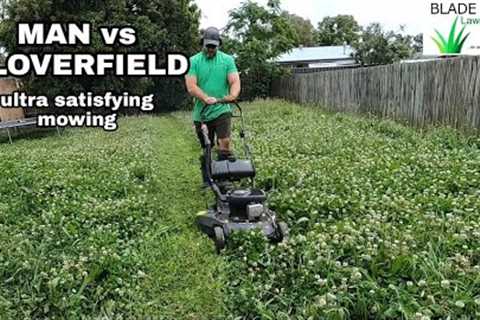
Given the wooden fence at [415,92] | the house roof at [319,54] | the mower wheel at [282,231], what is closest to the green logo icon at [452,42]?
the wooden fence at [415,92]

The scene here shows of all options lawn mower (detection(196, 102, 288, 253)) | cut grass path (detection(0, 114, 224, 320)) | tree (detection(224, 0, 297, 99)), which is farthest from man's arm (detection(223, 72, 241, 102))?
tree (detection(224, 0, 297, 99))

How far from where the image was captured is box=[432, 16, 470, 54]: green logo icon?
14.5 metres

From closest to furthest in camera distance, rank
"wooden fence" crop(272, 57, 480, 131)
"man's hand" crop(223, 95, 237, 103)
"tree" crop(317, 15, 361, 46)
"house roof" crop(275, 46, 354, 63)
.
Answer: "man's hand" crop(223, 95, 237, 103), "wooden fence" crop(272, 57, 480, 131), "house roof" crop(275, 46, 354, 63), "tree" crop(317, 15, 361, 46)

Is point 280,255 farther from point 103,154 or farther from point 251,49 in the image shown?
point 251,49

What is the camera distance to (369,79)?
1234 cm

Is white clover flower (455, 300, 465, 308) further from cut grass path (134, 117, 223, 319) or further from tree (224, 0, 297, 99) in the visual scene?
tree (224, 0, 297, 99)

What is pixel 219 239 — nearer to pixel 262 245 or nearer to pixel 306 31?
pixel 262 245

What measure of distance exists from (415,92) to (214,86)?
621cm

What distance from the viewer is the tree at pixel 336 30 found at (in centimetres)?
5200

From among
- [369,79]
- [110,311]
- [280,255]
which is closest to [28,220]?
[110,311]

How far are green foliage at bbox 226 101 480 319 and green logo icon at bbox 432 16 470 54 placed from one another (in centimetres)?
947

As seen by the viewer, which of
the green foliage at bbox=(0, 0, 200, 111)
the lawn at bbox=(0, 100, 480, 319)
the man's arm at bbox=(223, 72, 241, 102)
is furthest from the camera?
the green foliage at bbox=(0, 0, 200, 111)

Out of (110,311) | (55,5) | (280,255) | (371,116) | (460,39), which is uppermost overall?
(55,5)

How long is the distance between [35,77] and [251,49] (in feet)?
32.3
